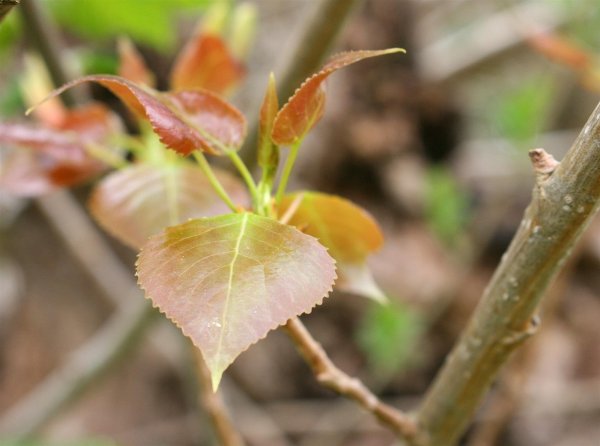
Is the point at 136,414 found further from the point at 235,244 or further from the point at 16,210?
the point at 235,244

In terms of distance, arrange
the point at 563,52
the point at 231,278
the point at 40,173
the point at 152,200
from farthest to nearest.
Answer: the point at 563,52
the point at 40,173
the point at 152,200
the point at 231,278

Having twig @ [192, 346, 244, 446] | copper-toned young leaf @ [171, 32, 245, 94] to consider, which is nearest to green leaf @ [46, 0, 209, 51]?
copper-toned young leaf @ [171, 32, 245, 94]

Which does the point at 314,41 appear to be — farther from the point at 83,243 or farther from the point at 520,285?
the point at 83,243

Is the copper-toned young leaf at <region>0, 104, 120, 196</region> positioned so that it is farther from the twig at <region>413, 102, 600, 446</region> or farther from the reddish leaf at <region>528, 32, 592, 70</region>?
the reddish leaf at <region>528, 32, 592, 70</region>

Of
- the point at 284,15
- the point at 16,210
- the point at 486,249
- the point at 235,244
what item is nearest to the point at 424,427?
the point at 235,244

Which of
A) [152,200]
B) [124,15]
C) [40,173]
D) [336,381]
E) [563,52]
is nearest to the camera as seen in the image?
[336,381]

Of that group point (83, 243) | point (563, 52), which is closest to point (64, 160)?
point (563, 52)
